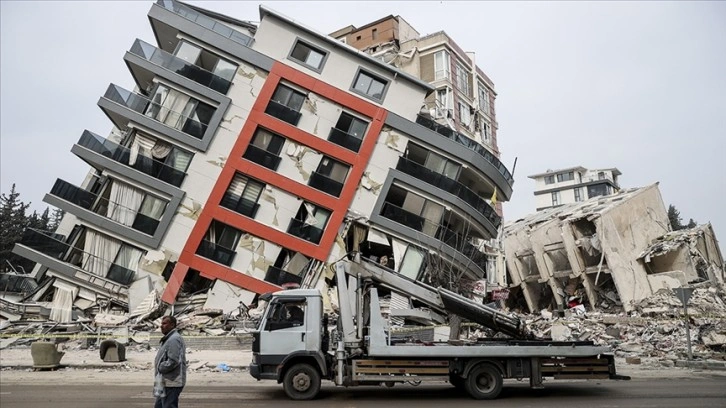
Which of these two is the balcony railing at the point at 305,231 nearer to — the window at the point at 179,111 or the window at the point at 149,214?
the window at the point at 149,214

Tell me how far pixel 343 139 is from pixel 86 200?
14367 mm

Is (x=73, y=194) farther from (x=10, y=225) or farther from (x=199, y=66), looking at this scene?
(x=10, y=225)

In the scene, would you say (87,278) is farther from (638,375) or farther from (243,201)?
(638,375)

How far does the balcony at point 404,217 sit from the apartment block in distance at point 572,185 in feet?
224

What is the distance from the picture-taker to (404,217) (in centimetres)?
2852

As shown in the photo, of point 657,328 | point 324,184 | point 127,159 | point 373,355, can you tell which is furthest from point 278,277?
point 657,328

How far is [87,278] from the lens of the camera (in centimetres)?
2553

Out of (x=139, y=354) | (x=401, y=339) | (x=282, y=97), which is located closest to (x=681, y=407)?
(x=401, y=339)

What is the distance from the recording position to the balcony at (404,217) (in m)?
28.5

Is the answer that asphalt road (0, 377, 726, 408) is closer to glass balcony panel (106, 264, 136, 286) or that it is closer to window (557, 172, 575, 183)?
glass balcony panel (106, 264, 136, 286)

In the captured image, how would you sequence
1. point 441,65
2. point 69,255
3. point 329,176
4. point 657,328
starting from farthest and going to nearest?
point 441,65 → point 329,176 → point 69,255 → point 657,328

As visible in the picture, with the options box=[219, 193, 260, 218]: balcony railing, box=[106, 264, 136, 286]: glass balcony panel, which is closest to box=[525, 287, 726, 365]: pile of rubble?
box=[219, 193, 260, 218]: balcony railing

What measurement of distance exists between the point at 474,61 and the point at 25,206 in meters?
61.6

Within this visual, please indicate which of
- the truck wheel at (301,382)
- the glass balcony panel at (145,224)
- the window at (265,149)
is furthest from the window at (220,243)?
the truck wheel at (301,382)
